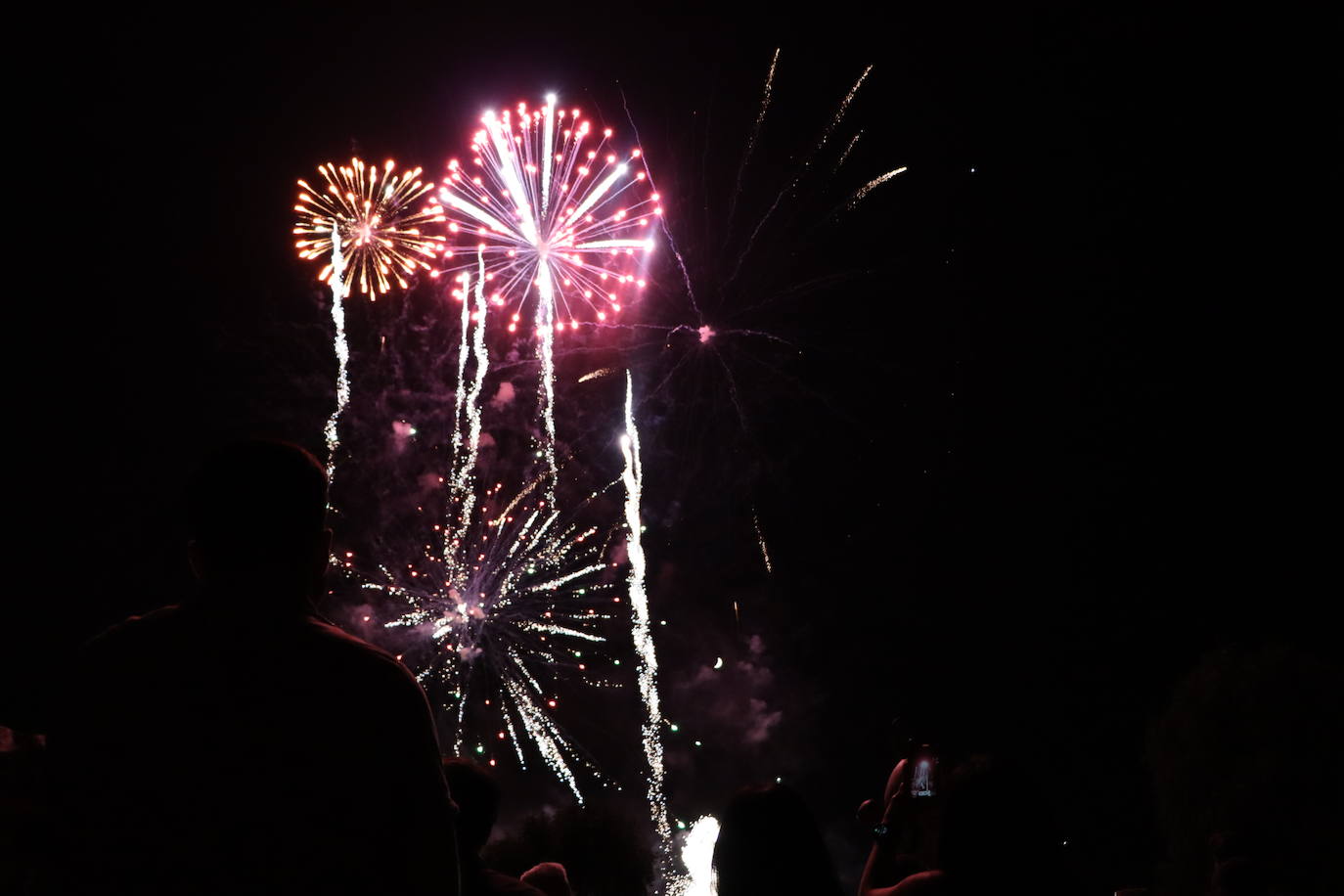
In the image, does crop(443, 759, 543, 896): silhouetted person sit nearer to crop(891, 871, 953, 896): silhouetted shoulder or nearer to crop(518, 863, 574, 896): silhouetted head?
crop(518, 863, 574, 896): silhouetted head

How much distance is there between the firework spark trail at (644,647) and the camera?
19328 millimetres

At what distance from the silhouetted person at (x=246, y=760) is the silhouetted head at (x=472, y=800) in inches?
66.5

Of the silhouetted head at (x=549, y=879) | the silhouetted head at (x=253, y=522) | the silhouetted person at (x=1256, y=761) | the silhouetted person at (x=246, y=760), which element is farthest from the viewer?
the silhouetted person at (x=1256, y=761)

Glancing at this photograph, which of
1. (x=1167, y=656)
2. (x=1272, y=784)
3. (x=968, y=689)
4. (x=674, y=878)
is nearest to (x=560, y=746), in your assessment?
(x=674, y=878)

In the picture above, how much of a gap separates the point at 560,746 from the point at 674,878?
6.18 m

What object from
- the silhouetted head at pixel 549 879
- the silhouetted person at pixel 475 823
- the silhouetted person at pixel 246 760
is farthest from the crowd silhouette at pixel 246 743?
the silhouetted head at pixel 549 879

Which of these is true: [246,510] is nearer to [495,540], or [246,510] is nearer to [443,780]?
[443,780]

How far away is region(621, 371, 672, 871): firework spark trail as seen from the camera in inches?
761

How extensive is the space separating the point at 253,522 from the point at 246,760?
49 cm

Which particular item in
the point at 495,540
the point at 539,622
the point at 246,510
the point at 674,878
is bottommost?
the point at 674,878

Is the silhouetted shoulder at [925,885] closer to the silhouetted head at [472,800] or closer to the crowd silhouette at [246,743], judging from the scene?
the silhouetted head at [472,800]

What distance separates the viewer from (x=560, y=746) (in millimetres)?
33125

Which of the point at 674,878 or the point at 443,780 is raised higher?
the point at 443,780

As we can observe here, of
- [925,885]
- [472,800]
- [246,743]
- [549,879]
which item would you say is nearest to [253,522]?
[246,743]
